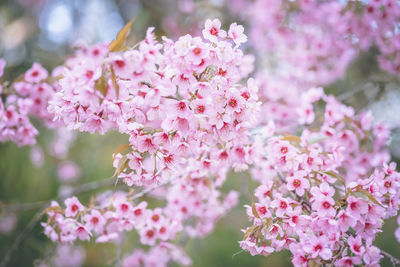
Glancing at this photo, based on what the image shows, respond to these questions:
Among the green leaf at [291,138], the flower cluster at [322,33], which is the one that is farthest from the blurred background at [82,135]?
the green leaf at [291,138]

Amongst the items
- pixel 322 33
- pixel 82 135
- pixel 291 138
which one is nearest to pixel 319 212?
pixel 291 138

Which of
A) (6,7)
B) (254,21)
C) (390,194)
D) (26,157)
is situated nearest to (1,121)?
(390,194)

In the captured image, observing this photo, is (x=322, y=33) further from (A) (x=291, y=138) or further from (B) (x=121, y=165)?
(B) (x=121, y=165)

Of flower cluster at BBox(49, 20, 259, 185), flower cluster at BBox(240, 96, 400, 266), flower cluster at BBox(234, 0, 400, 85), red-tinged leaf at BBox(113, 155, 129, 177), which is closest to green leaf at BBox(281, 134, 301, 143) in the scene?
flower cluster at BBox(240, 96, 400, 266)

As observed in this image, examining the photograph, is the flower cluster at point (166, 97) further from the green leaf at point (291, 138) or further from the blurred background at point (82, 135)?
the blurred background at point (82, 135)

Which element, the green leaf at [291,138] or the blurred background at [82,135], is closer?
the green leaf at [291,138]

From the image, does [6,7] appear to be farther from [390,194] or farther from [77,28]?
[390,194]

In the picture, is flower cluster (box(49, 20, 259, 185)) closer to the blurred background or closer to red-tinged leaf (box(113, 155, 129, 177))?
red-tinged leaf (box(113, 155, 129, 177))

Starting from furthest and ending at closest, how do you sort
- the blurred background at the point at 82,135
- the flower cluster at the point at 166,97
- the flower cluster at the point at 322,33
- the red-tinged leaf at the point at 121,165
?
the blurred background at the point at 82,135, the flower cluster at the point at 322,33, the red-tinged leaf at the point at 121,165, the flower cluster at the point at 166,97

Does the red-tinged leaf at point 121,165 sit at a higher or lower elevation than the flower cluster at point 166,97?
lower
